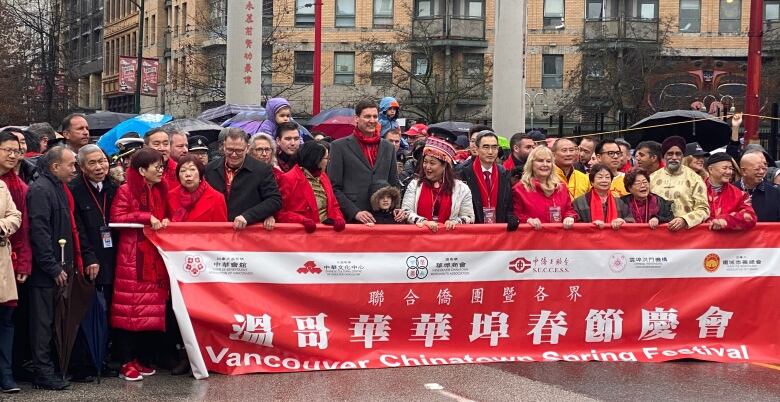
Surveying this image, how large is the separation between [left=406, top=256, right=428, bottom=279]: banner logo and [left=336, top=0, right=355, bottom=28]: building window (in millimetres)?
53416

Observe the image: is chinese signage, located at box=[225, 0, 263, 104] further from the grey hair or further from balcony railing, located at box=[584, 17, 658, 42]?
balcony railing, located at box=[584, 17, 658, 42]

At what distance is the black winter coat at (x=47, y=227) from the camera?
349 inches

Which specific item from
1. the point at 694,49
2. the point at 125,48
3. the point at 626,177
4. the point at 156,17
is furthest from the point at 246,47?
the point at 125,48

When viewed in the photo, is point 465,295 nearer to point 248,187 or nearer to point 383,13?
point 248,187

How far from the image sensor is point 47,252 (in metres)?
8.86

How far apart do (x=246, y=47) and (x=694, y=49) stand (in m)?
43.9

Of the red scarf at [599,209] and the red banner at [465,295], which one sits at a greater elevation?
the red scarf at [599,209]

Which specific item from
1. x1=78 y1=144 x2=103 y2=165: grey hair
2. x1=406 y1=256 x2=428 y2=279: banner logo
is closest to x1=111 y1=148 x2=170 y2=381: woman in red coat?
x1=78 y1=144 x2=103 y2=165: grey hair

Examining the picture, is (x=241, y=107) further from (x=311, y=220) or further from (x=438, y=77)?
(x=438, y=77)

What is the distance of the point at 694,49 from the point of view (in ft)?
198

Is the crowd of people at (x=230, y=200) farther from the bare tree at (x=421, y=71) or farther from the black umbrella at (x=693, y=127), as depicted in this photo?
the bare tree at (x=421, y=71)

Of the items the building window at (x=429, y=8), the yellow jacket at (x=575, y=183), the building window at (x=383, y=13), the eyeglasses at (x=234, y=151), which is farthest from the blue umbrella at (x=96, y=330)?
the building window at (x=383, y=13)

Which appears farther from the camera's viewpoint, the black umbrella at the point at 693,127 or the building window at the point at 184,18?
the building window at the point at 184,18

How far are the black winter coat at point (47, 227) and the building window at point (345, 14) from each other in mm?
54279
